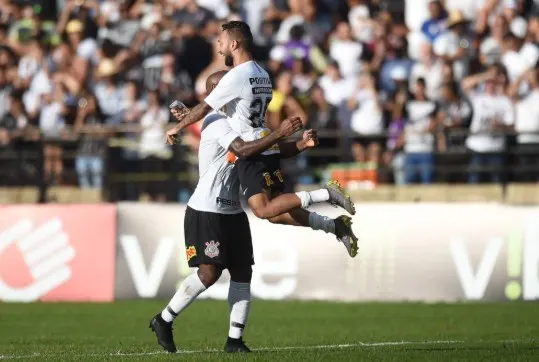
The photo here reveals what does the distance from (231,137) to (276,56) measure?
1054cm

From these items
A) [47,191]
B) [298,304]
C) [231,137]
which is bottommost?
[298,304]

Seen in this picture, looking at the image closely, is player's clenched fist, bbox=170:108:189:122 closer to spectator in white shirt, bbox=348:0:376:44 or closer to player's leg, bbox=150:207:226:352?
player's leg, bbox=150:207:226:352

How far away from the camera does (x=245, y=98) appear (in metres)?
11.0

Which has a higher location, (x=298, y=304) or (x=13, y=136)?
(x=13, y=136)

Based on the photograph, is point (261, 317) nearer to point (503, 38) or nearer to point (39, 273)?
point (39, 273)

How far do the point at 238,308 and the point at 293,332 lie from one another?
2869 mm

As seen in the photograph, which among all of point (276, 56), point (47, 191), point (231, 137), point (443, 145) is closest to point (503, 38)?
point (443, 145)

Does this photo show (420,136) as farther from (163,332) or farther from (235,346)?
(163,332)

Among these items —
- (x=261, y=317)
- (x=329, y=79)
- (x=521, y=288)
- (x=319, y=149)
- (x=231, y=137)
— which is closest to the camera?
(x=231, y=137)

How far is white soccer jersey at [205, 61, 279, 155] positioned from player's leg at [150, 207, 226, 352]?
788 mm

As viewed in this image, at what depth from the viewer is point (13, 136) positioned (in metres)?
20.0

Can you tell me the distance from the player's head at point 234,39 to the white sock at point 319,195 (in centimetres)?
132

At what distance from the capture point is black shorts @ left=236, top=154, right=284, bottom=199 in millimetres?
10984

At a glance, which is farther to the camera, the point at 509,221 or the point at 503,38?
the point at 503,38
